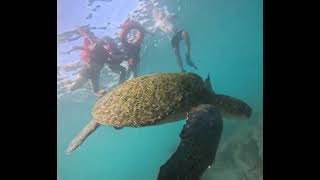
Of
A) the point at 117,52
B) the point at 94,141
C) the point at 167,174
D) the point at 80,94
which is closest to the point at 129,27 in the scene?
the point at 117,52

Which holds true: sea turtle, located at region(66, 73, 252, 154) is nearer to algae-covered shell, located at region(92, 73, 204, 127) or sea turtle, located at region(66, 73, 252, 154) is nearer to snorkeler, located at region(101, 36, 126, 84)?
algae-covered shell, located at region(92, 73, 204, 127)

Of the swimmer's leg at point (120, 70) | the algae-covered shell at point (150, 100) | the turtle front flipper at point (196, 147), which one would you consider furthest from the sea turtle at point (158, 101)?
the swimmer's leg at point (120, 70)

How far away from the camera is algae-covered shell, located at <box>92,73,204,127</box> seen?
14.9 feet

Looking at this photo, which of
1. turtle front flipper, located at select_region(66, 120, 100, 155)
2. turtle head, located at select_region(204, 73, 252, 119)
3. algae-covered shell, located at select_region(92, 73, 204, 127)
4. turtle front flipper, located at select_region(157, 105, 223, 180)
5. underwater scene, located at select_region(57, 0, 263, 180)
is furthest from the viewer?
turtle front flipper, located at select_region(66, 120, 100, 155)

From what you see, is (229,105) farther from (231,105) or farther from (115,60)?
(115,60)

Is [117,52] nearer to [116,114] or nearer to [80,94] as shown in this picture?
[116,114]

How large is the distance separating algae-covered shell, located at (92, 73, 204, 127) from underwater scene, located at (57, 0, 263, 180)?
14 mm

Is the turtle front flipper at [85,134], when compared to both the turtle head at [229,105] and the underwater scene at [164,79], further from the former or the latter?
the turtle head at [229,105]

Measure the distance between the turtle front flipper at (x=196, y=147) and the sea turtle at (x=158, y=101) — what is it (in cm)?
35

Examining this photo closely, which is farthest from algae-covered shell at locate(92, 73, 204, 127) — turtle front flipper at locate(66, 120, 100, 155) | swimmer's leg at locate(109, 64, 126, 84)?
swimmer's leg at locate(109, 64, 126, 84)

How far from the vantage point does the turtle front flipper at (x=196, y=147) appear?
3.75 metres
